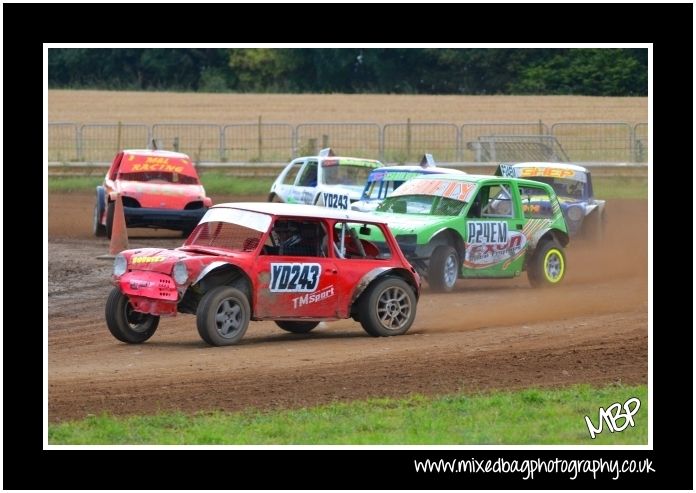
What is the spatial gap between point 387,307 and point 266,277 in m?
1.52

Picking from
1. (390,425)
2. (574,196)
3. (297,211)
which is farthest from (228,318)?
(574,196)

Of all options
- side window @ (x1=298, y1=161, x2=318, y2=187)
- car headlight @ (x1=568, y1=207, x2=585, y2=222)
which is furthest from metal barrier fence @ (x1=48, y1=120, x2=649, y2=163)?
car headlight @ (x1=568, y1=207, x2=585, y2=222)

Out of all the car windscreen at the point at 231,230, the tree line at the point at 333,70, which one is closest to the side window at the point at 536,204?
the car windscreen at the point at 231,230

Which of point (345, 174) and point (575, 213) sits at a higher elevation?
point (345, 174)

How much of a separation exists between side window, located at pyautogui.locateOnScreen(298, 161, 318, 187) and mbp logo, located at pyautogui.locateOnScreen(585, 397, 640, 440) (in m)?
14.1

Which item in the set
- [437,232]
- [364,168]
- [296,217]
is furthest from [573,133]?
[296,217]

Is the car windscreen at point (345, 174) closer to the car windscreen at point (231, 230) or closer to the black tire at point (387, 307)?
the black tire at point (387, 307)

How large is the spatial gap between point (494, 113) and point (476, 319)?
34.1 meters

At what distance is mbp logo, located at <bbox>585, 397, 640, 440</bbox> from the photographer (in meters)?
9.11

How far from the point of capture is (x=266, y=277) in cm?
1234

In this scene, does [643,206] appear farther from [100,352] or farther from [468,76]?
[468,76]

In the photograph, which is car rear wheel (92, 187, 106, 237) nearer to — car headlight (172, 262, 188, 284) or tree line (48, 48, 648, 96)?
car headlight (172, 262, 188, 284)

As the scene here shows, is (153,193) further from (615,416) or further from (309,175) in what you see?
(615,416)

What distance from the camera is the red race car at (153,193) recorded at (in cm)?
2191
